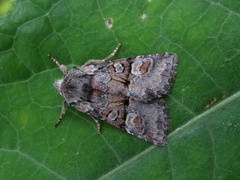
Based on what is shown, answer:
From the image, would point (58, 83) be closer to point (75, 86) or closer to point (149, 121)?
point (75, 86)

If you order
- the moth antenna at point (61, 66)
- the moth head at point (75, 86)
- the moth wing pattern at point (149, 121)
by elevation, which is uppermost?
the moth antenna at point (61, 66)

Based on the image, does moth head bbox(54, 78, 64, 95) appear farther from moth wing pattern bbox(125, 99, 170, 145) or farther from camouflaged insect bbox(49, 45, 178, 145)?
moth wing pattern bbox(125, 99, 170, 145)

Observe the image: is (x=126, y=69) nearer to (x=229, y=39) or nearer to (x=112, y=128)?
(x=112, y=128)

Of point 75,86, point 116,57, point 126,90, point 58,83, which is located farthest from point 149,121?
point 58,83

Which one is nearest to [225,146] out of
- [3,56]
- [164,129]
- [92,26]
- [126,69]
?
[164,129]

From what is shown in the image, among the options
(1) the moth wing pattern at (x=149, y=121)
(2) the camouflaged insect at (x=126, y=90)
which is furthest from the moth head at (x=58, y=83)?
(1) the moth wing pattern at (x=149, y=121)

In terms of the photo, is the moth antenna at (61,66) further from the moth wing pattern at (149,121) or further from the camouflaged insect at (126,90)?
the moth wing pattern at (149,121)
